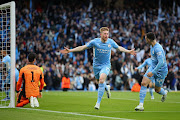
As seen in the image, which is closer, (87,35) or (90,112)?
(90,112)

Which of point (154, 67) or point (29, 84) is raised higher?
point (154, 67)

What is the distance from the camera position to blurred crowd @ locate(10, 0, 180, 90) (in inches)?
1165

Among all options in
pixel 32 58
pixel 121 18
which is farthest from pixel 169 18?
pixel 32 58

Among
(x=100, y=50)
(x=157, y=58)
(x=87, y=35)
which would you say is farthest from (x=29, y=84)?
(x=87, y=35)

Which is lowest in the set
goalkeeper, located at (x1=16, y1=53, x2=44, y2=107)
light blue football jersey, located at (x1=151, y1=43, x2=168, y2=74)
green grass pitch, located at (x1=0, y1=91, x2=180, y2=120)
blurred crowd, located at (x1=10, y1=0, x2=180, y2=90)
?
green grass pitch, located at (x1=0, y1=91, x2=180, y2=120)

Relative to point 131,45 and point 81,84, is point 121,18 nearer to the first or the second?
point 131,45

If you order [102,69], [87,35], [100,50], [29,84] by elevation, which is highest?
[87,35]

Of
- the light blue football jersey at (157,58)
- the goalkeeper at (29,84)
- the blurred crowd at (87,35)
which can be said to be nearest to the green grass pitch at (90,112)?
the goalkeeper at (29,84)

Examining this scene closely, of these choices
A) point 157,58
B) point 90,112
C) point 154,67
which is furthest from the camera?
point 154,67

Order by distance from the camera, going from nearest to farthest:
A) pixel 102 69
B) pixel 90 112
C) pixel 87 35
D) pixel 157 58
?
pixel 90 112
pixel 157 58
pixel 102 69
pixel 87 35

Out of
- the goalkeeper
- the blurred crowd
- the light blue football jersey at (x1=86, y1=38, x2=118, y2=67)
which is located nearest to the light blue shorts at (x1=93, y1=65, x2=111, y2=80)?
the light blue football jersey at (x1=86, y1=38, x2=118, y2=67)

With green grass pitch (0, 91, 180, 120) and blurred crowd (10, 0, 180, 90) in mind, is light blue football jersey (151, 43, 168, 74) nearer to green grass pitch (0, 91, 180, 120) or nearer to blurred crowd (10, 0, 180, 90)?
green grass pitch (0, 91, 180, 120)

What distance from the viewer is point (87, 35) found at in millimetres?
33062

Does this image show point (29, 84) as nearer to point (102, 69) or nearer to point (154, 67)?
point (102, 69)
